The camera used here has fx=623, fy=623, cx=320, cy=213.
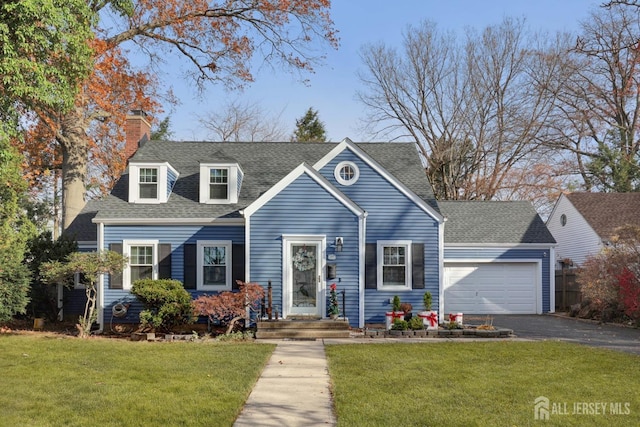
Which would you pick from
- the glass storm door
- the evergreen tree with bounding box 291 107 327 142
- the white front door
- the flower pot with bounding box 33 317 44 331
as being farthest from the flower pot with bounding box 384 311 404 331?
the evergreen tree with bounding box 291 107 327 142

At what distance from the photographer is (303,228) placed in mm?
16656

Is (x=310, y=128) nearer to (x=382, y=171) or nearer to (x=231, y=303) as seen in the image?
(x=382, y=171)

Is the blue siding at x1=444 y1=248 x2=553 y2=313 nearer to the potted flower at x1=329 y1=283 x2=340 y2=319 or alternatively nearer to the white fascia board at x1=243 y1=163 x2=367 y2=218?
the white fascia board at x1=243 y1=163 x2=367 y2=218

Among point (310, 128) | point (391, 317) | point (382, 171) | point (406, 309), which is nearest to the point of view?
point (391, 317)

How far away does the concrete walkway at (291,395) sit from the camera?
7.09m

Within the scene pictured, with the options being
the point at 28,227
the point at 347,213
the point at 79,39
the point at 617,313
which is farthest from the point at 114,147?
the point at 617,313

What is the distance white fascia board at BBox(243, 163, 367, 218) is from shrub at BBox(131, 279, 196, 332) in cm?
285

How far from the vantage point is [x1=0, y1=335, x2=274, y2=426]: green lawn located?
7180mm

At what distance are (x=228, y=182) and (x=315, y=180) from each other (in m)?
3.02

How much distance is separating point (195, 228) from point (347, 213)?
4.33m

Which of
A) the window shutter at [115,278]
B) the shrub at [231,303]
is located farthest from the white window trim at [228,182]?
the shrub at [231,303]

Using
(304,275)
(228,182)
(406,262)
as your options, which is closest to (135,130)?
(228,182)

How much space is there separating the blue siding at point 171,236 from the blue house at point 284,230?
28 mm

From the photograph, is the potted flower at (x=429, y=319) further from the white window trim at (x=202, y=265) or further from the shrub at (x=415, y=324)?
the white window trim at (x=202, y=265)
